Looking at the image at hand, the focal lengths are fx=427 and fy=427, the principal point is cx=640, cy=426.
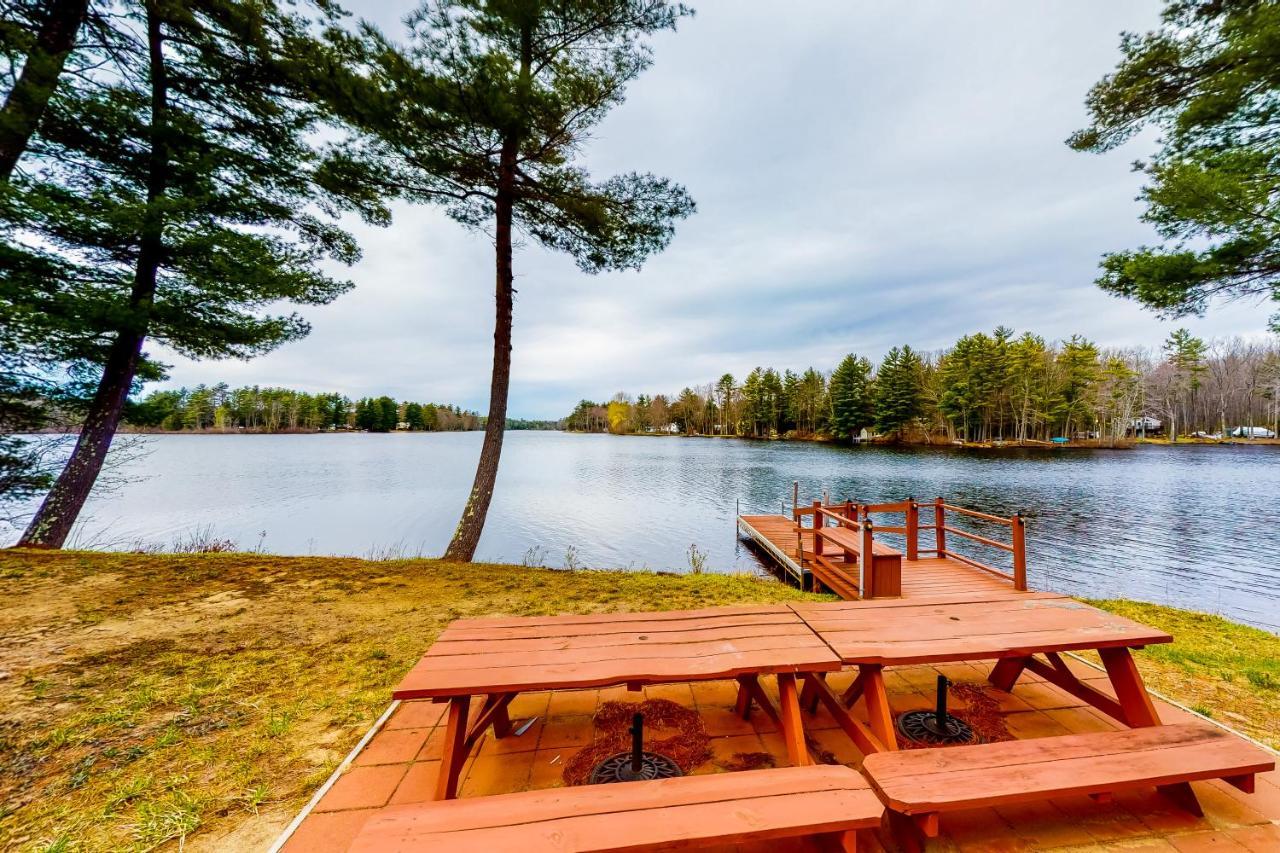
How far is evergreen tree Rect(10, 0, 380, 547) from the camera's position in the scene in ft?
16.0

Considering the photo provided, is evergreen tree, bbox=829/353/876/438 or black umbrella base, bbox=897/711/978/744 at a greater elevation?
evergreen tree, bbox=829/353/876/438

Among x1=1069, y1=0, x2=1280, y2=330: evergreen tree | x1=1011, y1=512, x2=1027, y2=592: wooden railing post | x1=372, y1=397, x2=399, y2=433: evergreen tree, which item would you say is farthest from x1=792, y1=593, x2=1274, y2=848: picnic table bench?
x1=372, y1=397, x2=399, y2=433: evergreen tree

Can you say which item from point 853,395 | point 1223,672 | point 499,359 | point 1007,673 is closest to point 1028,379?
point 853,395

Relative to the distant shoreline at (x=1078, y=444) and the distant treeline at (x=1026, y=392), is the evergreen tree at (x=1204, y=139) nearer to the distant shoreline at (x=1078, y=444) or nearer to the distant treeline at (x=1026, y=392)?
the distant shoreline at (x=1078, y=444)

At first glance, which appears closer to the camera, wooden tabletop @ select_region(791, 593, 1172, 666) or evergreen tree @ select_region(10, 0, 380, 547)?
wooden tabletop @ select_region(791, 593, 1172, 666)

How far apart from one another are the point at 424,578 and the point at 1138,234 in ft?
36.1

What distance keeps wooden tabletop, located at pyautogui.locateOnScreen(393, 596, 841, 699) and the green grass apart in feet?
9.46

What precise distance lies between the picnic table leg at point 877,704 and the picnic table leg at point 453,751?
1761mm

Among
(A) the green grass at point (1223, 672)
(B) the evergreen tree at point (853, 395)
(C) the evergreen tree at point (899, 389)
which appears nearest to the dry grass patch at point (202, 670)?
(A) the green grass at point (1223, 672)

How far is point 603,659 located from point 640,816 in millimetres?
580

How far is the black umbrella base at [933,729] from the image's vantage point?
220 centimetres

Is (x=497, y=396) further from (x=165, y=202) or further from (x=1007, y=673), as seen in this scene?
(x=1007, y=673)

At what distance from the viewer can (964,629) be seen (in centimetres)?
210

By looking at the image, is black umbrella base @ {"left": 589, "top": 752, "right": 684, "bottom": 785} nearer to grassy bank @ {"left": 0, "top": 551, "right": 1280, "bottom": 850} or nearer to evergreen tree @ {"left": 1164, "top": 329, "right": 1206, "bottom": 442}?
grassy bank @ {"left": 0, "top": 551, "right": 1280, "bottom": 850}
